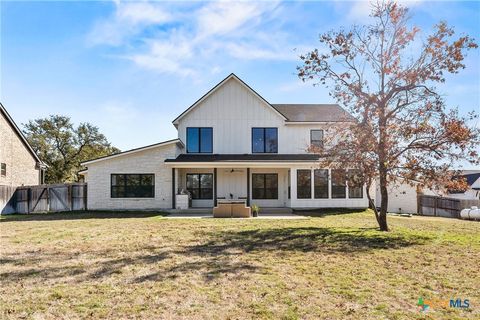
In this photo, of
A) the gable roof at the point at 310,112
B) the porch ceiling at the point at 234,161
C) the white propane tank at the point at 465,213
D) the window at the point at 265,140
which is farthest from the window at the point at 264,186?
the white propane tank at the point at 465,213

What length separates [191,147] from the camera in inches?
881

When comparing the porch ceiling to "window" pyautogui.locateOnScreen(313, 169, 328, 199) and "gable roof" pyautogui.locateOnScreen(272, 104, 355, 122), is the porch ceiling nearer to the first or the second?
"window" pyautogui.locateOnScreen(313, 169, 328, 199)

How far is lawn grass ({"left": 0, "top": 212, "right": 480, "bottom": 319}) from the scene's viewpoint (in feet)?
15.0

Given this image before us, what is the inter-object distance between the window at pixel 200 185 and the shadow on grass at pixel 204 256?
10.4m

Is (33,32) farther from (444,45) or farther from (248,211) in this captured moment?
(444,45)

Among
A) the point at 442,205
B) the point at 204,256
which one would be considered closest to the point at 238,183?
the point at 204,256

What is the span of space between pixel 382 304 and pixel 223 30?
35.0 feet

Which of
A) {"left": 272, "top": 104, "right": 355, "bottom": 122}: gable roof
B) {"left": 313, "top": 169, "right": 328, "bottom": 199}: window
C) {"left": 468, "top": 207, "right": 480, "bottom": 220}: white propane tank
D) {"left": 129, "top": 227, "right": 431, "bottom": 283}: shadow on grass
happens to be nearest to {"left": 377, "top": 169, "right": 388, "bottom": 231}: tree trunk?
{"left": 129, "top": 227, "right": 431, "bottom": 283}: shadow on grass

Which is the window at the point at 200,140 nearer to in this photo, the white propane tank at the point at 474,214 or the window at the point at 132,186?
the window at the point at 132,186

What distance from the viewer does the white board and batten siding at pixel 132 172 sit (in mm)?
20891

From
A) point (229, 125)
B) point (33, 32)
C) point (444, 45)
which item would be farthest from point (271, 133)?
point (33, 32)

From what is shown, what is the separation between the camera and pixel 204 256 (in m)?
7.93

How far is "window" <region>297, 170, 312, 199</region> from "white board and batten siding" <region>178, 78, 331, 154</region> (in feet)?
6.92

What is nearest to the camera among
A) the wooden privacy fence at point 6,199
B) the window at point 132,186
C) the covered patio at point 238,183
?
the window at point 132,186
